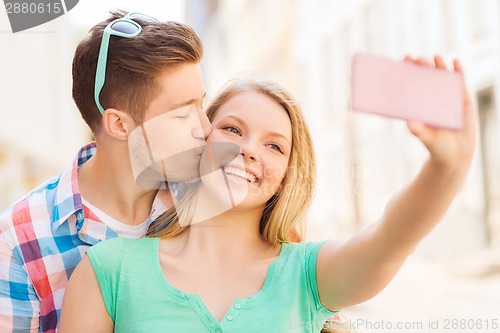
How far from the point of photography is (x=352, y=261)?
48.5 inches

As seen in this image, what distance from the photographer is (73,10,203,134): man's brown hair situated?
5.70 feet

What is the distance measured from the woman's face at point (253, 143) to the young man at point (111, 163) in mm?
75

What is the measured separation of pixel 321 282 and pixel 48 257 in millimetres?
661

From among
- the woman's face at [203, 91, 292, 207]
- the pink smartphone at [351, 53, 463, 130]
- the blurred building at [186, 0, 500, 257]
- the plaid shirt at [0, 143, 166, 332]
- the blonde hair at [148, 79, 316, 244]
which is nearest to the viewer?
the pink smartphone at [351, 53, 463, 130]

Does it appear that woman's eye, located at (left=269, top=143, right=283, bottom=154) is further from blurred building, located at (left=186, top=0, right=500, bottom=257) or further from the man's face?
blurred building, located at (left=186, top=0, right=500, bottom=257)

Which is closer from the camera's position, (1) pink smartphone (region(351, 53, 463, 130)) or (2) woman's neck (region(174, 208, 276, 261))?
(1) pink smartphone (region(351, 53, 463, 130))

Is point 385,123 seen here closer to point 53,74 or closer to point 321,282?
point 53,74

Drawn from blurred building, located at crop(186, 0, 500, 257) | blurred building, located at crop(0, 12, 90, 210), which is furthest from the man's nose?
blurred building, located at crop(186, 0, 500, 257)

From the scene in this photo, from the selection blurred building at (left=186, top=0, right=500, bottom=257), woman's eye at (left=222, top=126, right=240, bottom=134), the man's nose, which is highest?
woman's eye at (left=222, top=126, right=240, bottom=134)

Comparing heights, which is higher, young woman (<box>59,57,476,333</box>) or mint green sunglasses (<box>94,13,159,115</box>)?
mint green sunglasses (<box>94,13,159,115</box>)

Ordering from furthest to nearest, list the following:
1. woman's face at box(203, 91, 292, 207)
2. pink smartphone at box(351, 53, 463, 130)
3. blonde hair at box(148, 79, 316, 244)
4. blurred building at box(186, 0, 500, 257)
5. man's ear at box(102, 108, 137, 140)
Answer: blurred building at box(186, 0, 500, 257), man's ear at box(102, 108, 137, 140), blonde hair at box(148, 79, 316, 244), woman's face at box(203, 91, 292, 207), pink smartphone at box(351, 53, 463, 130)

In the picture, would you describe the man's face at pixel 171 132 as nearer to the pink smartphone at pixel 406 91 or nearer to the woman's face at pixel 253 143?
the woman's face at pixel 253 143

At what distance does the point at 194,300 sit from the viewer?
1.36 m

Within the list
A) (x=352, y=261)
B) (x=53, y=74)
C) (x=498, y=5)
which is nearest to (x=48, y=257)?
(x=352, y=261)
